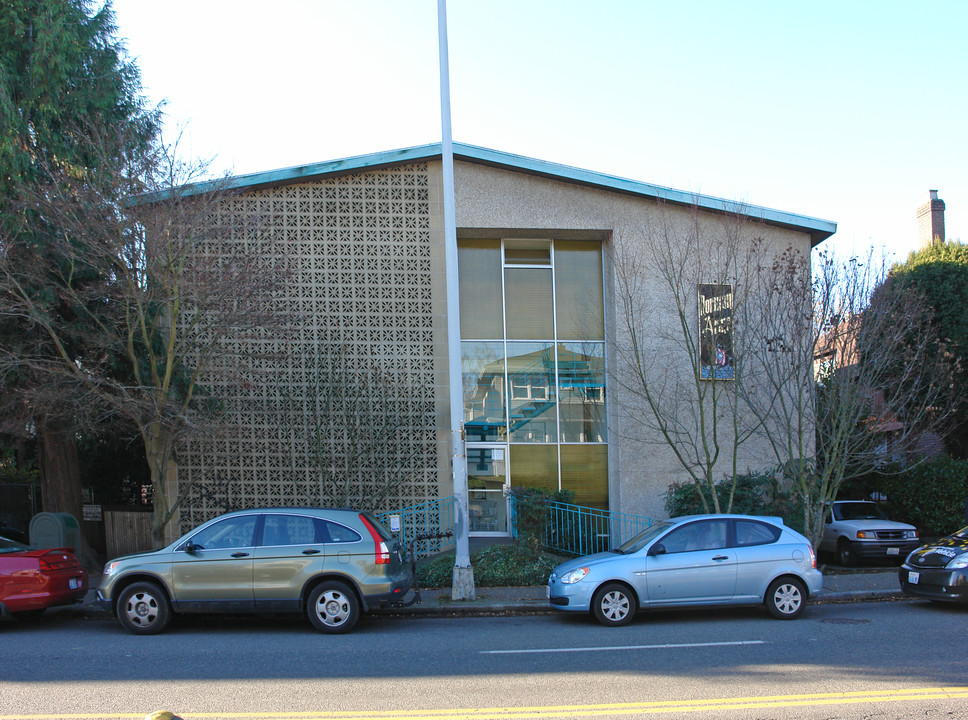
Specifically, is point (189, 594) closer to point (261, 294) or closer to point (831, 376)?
point (261, 294)

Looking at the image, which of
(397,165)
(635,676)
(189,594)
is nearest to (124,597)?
(189,594)

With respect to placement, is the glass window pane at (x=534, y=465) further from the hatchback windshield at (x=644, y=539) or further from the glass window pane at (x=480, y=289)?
the hatchback windshield at (x=644, y=539)

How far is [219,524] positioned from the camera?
33.0 feet

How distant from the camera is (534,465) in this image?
1684cm

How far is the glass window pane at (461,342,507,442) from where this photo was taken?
16891mm

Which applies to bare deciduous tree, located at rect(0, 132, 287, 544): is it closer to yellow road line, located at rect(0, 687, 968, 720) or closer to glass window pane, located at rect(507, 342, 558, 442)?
glass window pane, located at rect(507, 342, 558, 442)

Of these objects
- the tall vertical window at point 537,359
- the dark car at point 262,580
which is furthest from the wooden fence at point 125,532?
the tall vertical window at point 537,359

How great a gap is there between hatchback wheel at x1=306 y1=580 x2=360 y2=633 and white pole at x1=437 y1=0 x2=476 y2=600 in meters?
2.52

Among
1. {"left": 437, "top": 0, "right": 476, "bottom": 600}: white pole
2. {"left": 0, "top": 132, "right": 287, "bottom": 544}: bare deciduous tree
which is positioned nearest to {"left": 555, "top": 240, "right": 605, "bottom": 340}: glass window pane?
{"left": 437, "top": 0, "right": 476, "bottom": 600}: white pole

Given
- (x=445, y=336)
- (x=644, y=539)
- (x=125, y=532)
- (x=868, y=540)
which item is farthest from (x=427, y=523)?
(x=868, y=540)

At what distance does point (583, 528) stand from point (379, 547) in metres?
6.88

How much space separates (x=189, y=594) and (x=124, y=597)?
2.73 feet

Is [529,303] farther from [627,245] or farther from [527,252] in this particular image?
[627,245]

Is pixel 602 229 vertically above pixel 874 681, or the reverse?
pixel 602 229
